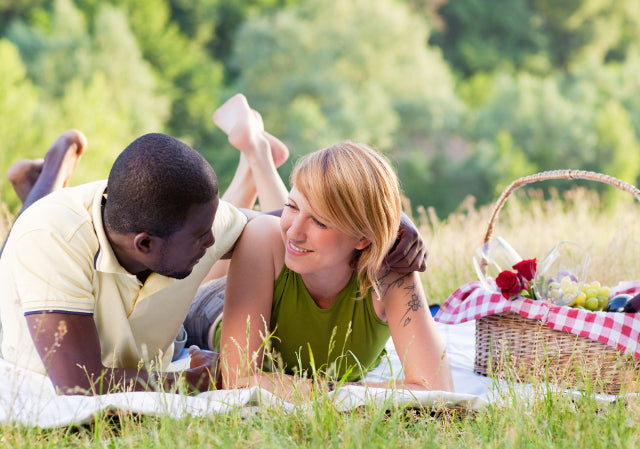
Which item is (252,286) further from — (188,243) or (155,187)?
(155,187)

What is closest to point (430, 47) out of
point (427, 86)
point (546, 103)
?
point (427, 86)

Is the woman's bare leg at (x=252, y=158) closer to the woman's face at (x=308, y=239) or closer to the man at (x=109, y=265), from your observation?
the woman's face at (x=308, y=239)

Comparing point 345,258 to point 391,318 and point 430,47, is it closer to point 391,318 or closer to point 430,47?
point 391,318

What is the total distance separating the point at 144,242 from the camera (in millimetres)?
2324

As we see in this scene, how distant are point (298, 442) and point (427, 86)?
84.9 ft

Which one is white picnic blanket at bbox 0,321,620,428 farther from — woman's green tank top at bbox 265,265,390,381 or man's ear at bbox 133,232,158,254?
woman's green tank top at bbox 265,265,390,381

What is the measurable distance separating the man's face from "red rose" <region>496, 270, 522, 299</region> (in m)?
1.40

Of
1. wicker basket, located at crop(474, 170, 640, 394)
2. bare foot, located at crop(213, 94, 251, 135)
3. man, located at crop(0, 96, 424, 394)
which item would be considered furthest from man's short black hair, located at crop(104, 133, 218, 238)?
bare foot, located at crop(213, 94, 251, 135)

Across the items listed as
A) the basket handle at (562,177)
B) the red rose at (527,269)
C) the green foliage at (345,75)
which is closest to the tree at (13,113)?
the green foliage at (345,75)

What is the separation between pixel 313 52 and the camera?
2584 cm

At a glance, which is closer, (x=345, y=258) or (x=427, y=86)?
(x=345, y=258)

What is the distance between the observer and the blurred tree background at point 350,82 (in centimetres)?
2311

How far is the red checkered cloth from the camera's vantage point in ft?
9.62

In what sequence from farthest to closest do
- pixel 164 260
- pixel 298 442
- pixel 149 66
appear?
pixel 149 66 < pixel 164 260 < pixel 298 442
